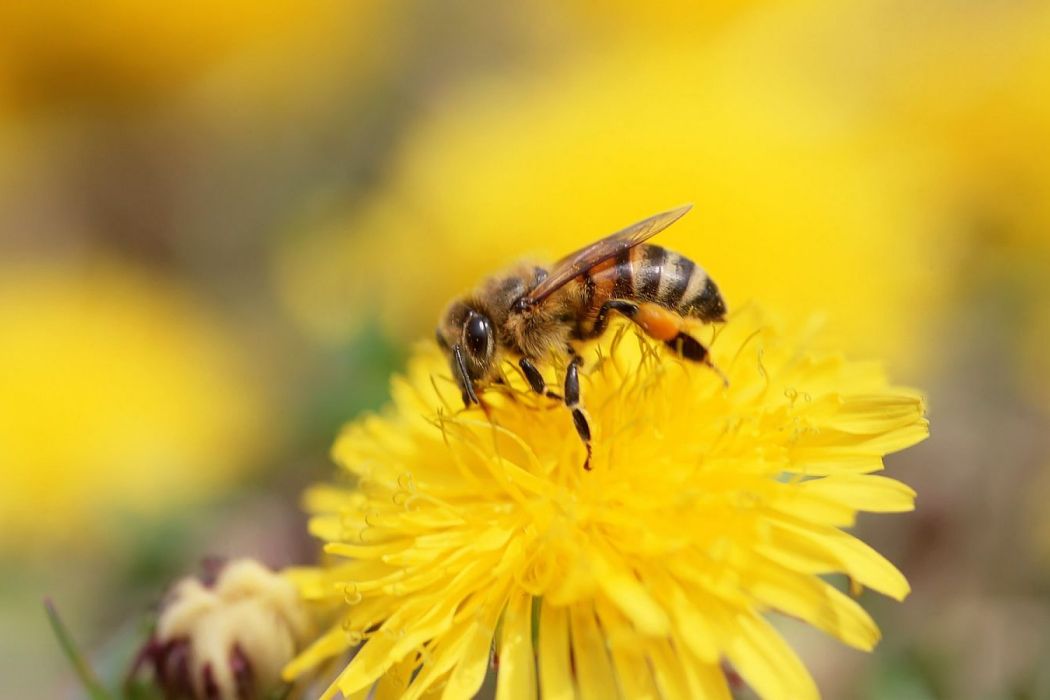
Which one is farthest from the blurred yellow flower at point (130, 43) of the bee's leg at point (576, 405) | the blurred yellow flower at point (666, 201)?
the bee's leg at point (576, 405)

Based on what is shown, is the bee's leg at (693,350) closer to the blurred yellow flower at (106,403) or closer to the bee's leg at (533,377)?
the bee's leg at (533,377)

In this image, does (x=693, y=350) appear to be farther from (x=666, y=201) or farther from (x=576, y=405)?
(x=666, y=201)

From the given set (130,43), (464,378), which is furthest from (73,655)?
(130,43)

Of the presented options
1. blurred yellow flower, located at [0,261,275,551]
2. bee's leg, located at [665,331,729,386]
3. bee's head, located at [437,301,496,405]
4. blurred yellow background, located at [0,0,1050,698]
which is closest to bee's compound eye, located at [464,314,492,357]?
bee's head, located at [437,301,496,405]

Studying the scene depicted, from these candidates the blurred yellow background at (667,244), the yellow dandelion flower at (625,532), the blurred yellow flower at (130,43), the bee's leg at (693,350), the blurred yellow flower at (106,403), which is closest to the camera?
the yellow dandelion flower at (625,532)

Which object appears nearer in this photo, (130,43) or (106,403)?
(106,403)

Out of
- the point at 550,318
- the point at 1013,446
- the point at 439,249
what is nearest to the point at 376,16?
the point at 439,249

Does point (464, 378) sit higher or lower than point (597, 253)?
lower

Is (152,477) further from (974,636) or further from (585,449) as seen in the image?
(974,636)
